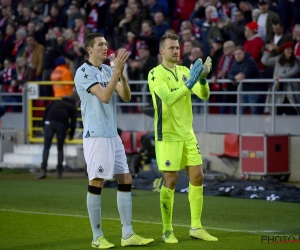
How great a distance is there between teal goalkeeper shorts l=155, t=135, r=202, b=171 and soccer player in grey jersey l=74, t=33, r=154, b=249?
2.04ft

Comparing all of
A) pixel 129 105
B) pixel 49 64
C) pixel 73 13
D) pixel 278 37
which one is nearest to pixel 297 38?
pixel 278 37

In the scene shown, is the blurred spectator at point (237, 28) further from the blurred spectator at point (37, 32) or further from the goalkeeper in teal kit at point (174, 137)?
the goalkeeper in teal kit at point (174, 137)

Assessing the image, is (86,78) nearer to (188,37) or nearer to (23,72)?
(188,37)

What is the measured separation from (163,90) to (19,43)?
54.2ft

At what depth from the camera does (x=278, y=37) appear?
1773 centimetres

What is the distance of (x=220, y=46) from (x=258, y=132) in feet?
7.14

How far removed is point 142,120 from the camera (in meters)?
20.6

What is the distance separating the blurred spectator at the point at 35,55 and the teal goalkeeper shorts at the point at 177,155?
569 inches

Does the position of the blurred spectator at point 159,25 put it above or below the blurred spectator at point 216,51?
above

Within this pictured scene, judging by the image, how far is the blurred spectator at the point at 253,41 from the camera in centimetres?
1827

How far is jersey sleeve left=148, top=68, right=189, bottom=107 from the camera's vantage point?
9.06 m

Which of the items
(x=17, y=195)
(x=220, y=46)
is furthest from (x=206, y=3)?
(x=17, y=195)

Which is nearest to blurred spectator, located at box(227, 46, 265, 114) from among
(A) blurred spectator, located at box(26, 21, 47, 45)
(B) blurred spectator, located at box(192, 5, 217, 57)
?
(B) blurred spectator, located at box(192, 5, 217, 57)

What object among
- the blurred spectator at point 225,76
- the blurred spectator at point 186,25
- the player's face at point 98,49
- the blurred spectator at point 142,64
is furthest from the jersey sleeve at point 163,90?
the blurred spectator at point 142,64
